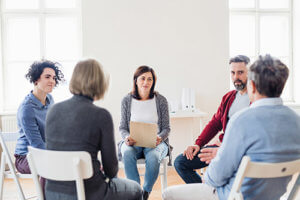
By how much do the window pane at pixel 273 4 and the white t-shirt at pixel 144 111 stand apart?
9.98 feet

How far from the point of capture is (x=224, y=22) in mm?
3773

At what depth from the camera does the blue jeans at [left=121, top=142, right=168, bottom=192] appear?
212 cm

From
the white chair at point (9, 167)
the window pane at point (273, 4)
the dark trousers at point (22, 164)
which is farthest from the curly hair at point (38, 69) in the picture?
the window pane at point (273, 4)

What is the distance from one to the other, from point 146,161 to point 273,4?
3.72 metres

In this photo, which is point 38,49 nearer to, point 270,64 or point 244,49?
point 244,49

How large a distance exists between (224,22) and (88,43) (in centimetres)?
194

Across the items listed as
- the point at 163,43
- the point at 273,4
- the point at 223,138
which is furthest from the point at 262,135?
the point at 273,4

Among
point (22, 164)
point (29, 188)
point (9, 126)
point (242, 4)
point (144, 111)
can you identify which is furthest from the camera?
point (242, 4)

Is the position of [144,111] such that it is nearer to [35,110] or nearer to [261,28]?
[35,110]

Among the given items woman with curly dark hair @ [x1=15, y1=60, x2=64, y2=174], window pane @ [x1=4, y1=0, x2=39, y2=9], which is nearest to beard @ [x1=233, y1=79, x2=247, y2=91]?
woman with curly dark hair @ [x1=15, y1=60, x2=64, y2=174]

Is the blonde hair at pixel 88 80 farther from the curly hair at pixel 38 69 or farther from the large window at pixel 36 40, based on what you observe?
the large window at pixel 36 40

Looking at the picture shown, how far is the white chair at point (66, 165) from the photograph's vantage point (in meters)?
1.19

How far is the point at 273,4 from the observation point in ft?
14.5

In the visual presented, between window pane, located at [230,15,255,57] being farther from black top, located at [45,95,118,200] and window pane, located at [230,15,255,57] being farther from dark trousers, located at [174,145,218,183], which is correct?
black top, located at [45,95,118,200]
